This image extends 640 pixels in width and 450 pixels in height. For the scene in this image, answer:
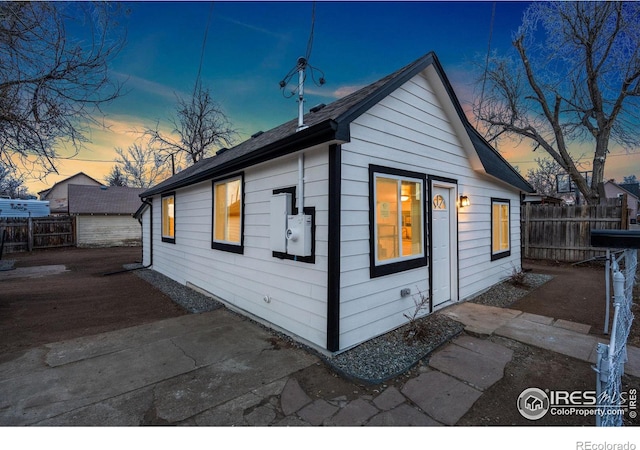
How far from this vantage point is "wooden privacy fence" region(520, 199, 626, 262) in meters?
9.49

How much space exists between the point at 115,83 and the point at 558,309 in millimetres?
8204

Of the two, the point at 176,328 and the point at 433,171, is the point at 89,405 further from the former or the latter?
the point at 433,171

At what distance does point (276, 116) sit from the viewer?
991 cm

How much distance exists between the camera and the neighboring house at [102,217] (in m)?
17.7

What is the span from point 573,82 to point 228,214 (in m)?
14.2

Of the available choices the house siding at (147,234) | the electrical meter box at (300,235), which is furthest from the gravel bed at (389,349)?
the house siding at (147,234)

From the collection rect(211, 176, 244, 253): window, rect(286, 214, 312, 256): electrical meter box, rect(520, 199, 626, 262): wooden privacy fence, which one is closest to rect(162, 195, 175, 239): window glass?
rect(211, 176, 244, 253): window

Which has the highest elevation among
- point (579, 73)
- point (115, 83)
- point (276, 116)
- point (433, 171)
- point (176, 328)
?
point (579, 73)

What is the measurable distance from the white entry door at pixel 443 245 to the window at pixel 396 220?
462mm

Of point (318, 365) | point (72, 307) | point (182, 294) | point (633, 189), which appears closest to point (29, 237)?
point (72, 307)

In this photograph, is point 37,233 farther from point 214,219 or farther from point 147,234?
point 214,219

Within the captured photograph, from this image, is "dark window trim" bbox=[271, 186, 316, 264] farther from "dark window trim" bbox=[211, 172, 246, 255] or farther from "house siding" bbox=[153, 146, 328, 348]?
"dark window trim" bbox=[211, 172, 246, 255]

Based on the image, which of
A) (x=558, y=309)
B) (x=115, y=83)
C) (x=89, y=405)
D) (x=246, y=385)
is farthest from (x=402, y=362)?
(x=115, y=83)

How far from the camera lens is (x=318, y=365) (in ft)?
10.6
